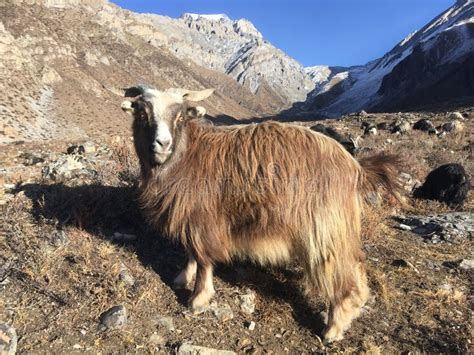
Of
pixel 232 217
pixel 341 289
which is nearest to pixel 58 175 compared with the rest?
pixel 232 217

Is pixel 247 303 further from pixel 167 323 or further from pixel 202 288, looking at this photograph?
pixel 167 323

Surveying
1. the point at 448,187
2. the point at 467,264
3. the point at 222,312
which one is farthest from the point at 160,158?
the point at 448,187

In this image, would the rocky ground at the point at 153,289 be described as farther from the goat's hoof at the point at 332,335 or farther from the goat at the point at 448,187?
the goat at the point at 448,187

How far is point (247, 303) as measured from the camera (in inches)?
185

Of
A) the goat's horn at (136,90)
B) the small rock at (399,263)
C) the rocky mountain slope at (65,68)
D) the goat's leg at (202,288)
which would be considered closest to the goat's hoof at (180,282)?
the goat's leg at (202,288)

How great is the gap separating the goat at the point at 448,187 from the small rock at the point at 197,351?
20.7ft

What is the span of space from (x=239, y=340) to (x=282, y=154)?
1.91 meters

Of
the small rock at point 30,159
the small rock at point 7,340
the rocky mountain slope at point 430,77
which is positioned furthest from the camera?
the rocky mountain slope at point 430,77

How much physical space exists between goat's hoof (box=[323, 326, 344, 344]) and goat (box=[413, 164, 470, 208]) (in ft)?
17.3

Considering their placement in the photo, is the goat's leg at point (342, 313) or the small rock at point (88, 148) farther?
the small rock at point (88, 148)

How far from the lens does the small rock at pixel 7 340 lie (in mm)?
3465

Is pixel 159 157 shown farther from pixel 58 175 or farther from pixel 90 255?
pixel 58 175

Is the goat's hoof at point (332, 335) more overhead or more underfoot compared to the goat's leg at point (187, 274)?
more overhead

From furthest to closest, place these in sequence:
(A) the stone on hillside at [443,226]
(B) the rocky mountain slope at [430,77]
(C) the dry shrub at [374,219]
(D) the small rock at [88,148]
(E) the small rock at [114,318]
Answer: (B) the rocky mountain slope at [430,77] → (D) the small rock at [88,148] → (A) the stone on hillside at [443,226] → (C) the dry shrub at [374,219] → (E) the small rock at [114,318]
